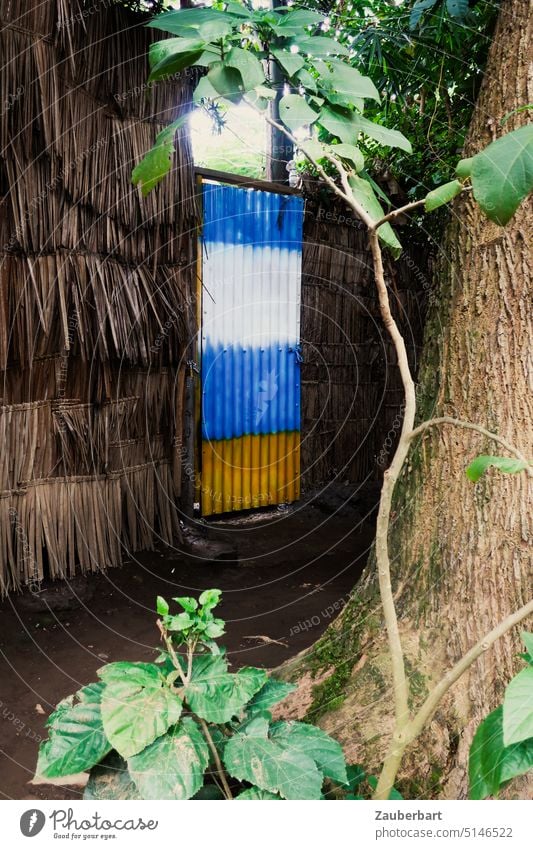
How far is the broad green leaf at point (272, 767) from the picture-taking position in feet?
4.17

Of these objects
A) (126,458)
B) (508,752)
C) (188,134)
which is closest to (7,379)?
(126,458)

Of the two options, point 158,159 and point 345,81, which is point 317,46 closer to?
point 345,81

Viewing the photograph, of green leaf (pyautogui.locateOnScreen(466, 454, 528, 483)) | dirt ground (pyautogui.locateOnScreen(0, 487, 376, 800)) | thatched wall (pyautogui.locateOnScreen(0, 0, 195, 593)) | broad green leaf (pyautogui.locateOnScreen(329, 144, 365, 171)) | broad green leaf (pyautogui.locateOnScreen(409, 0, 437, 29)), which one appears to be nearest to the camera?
green leaf (pyautogui.locateOnScreen(466, 454, 528, 483))

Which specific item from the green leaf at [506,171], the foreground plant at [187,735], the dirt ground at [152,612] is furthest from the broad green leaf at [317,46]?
the dirt ground at [152,612]

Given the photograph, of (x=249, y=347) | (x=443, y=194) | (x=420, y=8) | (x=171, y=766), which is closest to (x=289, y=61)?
(x=443, y=194)

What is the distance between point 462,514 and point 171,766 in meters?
0.90

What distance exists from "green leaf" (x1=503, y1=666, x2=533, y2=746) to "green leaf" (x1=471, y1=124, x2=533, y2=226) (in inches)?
28.5

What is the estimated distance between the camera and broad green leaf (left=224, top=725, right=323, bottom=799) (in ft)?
4.17

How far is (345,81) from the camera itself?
56.3 inches

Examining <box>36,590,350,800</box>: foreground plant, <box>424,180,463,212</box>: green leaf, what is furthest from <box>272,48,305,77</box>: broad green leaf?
<box>36,590,350,800</box>: foreground plant

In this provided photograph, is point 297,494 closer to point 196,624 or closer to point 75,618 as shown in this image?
point 75,618

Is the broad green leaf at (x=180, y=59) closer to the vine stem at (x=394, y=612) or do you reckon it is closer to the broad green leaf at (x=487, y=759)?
the vine stem at (x=394, y=612)

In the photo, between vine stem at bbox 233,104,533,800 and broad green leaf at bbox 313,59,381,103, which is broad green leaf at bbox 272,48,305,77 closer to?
broad green leaf at bbox 313,59,381,103

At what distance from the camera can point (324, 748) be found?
1.36m
